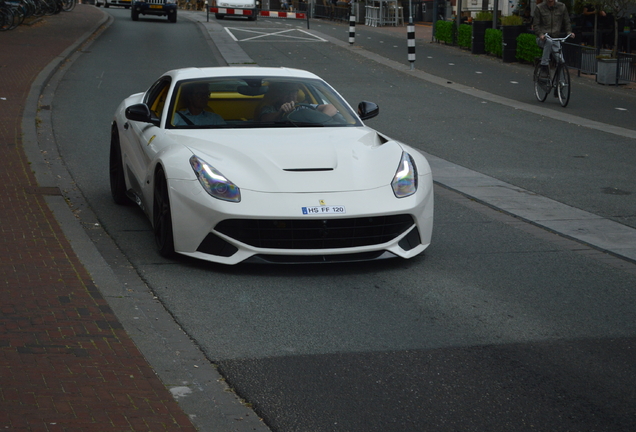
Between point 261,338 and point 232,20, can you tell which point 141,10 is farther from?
point 261,338

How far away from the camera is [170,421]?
3.96 meters

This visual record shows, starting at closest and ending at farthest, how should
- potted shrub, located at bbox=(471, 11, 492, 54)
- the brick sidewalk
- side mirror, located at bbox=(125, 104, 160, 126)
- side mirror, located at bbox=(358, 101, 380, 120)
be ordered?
1. the brick sidewalk
2. side mirror, located at bbox=(125, 104, 160, 126)
3. side mirror, located at bbox=(358, 101, 380, 120)
4. potted shrub, located at bbox=(471, 11, 492, 54)

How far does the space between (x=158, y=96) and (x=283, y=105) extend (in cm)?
123

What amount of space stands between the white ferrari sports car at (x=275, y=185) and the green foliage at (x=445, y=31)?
1009 inches

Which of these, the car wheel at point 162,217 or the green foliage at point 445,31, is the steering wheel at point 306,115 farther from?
the green foliage at point 445,31

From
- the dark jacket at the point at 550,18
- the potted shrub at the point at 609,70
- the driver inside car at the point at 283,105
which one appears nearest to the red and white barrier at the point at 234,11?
the potted shrub at the point at 609,70

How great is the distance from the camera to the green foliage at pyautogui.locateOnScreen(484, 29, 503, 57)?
2728 centimetres

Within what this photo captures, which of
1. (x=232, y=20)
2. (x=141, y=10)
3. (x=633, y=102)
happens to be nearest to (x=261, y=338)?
(x=633, y=102)

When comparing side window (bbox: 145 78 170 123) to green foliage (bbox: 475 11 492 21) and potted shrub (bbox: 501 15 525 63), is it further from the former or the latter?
green foliage (bbox: 475 11 492 21)

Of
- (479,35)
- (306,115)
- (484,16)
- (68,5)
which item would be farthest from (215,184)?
(68,5)

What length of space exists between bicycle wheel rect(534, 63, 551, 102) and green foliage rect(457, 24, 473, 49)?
11.8 m

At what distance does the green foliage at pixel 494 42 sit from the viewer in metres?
27.3

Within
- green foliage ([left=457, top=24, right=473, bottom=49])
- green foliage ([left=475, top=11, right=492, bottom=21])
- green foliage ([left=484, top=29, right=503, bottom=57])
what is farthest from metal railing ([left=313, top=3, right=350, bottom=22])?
green foliage ([left=484, top=29, right=503, bottom=57])

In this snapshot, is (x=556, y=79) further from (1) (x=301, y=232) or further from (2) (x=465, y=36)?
(2) (x=465, y=36)
